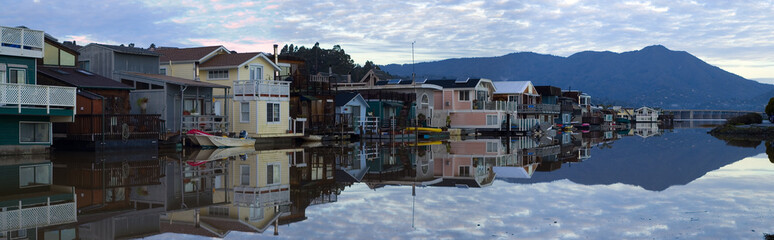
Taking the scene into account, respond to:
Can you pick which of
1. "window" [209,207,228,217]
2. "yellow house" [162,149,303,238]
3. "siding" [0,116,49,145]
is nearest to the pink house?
"siding" [0,116,49,145]

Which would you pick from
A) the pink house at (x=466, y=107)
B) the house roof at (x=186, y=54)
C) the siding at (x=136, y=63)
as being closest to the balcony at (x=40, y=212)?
the siding at (x=136, y=63)

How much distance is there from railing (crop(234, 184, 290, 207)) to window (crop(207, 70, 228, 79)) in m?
29.0

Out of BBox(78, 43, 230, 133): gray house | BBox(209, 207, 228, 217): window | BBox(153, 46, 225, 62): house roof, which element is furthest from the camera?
BBox(153, 46, 225, 62): house roof

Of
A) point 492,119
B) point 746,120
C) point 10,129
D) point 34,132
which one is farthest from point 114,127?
point 746,120

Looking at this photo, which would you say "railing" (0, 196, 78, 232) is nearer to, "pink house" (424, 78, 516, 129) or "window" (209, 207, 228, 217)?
"window" (209, 207, 228, 217)

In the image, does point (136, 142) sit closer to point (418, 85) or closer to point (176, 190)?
point (176, 190)

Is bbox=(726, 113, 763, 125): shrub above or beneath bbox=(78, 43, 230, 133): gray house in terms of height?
beneath

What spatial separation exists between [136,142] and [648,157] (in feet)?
84.5

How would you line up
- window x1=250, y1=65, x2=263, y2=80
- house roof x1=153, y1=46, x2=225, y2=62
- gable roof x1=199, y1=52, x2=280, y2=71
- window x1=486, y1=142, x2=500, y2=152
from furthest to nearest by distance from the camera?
window x1=250, y1=65, x2=263, y2=80 < house roof x1=153, y1=46, x2=225, y2=62 < gable roof x1=199, y1=52, x2=280, y2=71 < window x1=486, y1=142, x2=500, y2=152

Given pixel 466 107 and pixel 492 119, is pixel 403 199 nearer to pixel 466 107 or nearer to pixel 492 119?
pixel 466 107

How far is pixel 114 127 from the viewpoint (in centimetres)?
3334

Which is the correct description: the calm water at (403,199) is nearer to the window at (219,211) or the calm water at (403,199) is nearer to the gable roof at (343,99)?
the window at (219,211)

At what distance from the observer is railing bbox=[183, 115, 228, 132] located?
39.0 meters

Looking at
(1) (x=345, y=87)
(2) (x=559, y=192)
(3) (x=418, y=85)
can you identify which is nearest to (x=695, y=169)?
(2) (x=559, y=192)
